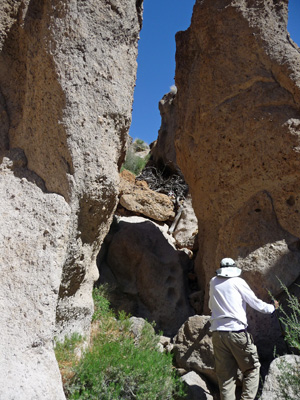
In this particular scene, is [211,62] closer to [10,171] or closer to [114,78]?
[114,78]

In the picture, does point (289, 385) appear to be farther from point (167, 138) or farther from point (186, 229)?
point (167, 138)

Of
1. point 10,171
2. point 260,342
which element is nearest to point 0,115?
point 10,171

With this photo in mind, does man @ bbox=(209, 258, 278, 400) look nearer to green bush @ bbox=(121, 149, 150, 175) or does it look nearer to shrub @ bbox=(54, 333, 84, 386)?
shrub @ bbox=(54, 333, 84, 386)

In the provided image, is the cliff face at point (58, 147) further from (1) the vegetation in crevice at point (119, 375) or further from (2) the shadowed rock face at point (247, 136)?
(2) the shadowed rock face at point (247, 136)

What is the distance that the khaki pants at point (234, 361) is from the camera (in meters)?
3.46

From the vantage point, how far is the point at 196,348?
14.4 ft

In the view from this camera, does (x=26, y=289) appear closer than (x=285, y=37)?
Yes

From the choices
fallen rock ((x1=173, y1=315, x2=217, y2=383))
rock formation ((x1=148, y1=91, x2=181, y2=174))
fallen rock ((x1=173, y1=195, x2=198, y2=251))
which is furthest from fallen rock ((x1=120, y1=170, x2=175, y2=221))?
fallen rock ((x1=173, y1=315, x2=217, y2=383))

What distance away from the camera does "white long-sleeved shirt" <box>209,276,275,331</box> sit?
137 inches

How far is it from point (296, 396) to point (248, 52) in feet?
14.0

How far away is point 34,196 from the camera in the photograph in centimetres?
339

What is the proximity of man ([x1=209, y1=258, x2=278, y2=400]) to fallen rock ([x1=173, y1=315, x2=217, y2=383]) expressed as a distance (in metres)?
0.63

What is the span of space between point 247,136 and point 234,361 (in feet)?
9.51

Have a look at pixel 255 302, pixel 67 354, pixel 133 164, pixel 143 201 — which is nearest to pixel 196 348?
pixel 255 302
